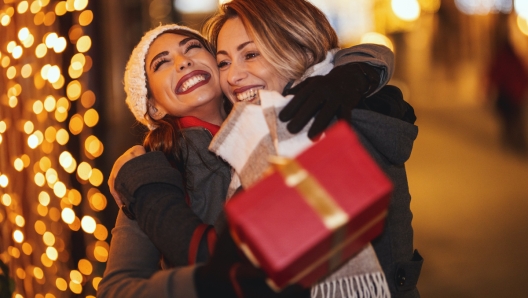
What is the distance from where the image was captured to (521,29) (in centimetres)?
1159

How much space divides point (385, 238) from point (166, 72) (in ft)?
3.89

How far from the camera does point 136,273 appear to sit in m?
1.65

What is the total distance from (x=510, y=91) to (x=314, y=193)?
891 cm

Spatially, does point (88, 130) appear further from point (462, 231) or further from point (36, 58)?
point (462, 231)

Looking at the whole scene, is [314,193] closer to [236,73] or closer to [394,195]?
[394,195]

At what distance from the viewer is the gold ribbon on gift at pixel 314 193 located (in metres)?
1.03

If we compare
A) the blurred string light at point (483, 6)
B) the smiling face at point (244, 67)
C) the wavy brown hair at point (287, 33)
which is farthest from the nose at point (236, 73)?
the blurred string light at point (483, 6)

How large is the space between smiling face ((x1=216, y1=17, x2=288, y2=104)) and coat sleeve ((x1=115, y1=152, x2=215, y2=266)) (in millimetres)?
481

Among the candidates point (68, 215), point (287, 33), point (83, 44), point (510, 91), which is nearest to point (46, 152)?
point (68, 215)

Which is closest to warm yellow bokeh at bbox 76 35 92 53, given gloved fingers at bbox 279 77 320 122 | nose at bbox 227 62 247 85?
nose at bbox 227 62 247 85

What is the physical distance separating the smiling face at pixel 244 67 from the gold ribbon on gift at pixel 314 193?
1.03 meters

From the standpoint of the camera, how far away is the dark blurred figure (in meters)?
8.75

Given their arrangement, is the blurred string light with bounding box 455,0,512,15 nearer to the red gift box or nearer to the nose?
the nose

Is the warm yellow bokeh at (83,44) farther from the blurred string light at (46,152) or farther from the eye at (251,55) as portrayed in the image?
the eye at (251,55)
